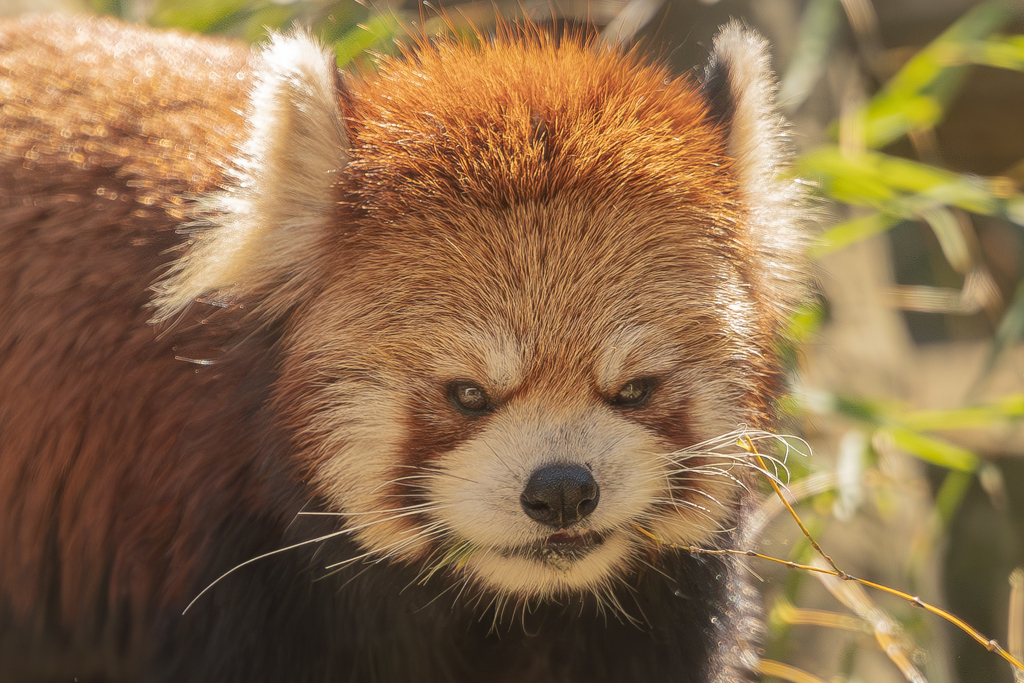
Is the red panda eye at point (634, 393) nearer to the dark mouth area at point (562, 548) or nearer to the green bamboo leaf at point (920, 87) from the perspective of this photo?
the dark mouth area at point (562, 548)

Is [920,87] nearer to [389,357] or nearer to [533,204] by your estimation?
[533,204]

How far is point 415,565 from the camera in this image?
203cm

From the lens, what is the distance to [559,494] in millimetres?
1649

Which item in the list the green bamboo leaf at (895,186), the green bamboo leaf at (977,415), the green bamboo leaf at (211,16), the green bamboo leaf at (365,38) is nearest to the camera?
the green bamboo leaf at (365,38)

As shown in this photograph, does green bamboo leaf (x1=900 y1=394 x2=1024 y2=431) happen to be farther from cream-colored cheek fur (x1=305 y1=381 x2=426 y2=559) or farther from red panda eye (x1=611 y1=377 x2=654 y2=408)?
cream-colored cheek fur (x1=305 y1=381 x2=426 y2=559)

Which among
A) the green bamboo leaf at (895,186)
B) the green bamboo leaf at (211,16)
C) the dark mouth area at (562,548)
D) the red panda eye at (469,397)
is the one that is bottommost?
the dark mouth area at (562,548)

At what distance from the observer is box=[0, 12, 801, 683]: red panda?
5.88 feet

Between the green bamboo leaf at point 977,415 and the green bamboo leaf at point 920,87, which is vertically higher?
the green bamboo leaf at point 920,87

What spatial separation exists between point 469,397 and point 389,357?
0.16 meters

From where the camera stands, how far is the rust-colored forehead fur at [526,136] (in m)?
1.84

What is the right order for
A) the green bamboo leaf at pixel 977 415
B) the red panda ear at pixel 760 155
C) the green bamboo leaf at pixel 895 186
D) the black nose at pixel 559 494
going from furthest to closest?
the green bamboo leaf at pixel 895 186 → the green bamboo leaf at pixel 977 415 → the red panda ear at pixel 760 155 → the black nose at pixel 559 494

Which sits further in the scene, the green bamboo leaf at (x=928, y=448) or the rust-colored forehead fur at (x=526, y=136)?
the green bamboo leaf at (x=928, y=448)

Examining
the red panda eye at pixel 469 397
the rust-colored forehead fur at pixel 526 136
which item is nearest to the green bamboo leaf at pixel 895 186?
the rust-colored forehead fur at pixel 526 136

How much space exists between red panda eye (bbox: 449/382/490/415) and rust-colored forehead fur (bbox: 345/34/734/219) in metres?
0.34
